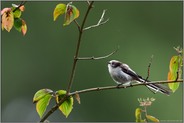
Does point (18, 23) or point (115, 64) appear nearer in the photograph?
point (18, 23)

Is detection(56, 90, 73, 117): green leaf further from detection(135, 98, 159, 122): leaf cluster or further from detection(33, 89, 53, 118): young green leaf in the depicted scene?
detection(135, 98, 159, 122): leaf cluster

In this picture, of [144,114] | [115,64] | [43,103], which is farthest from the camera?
[115,64]

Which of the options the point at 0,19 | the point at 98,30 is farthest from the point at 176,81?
the point at 98,30

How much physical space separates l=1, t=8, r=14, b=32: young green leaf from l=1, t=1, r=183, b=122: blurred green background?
1293 centimetres

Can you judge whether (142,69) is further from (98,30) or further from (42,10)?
(42,10)

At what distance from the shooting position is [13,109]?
702 inches

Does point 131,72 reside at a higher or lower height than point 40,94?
higher

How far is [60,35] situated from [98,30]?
1270 mm

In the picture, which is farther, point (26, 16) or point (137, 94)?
point (26, 16)

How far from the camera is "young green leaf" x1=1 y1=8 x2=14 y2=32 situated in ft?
9.73

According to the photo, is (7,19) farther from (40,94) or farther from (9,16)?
(40,94)

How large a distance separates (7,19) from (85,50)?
44.4 feet

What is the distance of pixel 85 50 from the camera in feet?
54.2

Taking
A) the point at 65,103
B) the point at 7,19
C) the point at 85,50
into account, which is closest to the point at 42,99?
the point at 65,103
